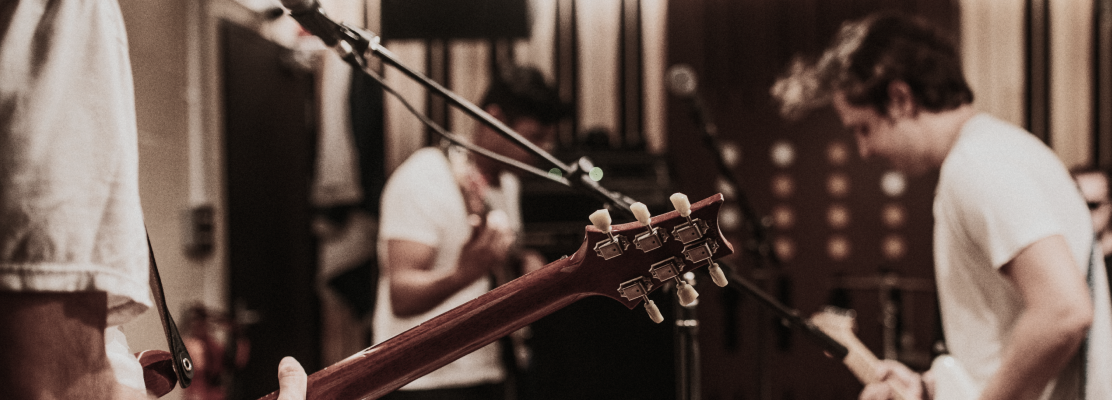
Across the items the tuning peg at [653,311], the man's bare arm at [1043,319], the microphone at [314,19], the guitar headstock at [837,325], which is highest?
the microphone at [314,19]

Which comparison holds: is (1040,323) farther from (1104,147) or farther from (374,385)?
(1104,147)

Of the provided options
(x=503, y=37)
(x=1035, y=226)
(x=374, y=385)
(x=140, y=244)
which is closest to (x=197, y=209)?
(x=503, y=37)

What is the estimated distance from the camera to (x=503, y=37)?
317cm

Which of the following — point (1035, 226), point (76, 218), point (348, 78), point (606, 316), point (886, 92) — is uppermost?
point (348, 78)

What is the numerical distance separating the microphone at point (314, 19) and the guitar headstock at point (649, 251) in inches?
19.7

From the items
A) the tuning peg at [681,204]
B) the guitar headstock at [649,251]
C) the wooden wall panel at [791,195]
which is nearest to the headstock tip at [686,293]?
the guitar headstock at [649,251]

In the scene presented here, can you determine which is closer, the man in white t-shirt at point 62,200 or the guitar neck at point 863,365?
the man in white t-shirt at point 62,200

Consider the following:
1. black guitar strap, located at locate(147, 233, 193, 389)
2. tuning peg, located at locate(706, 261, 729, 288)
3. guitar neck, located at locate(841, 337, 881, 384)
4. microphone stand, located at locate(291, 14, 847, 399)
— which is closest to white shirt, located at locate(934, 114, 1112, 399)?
guitar neck, located at locate(841, 337, 881, 384)

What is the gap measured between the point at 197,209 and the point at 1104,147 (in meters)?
4.74

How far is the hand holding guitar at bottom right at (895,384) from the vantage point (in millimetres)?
1664

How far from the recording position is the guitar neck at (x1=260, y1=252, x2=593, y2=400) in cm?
106

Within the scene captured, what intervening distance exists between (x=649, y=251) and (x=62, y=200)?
669 mm

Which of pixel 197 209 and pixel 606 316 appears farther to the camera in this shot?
pixel 197 209

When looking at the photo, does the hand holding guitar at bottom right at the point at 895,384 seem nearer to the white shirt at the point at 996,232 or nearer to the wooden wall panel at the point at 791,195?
the white shirt at the point at 996,232
